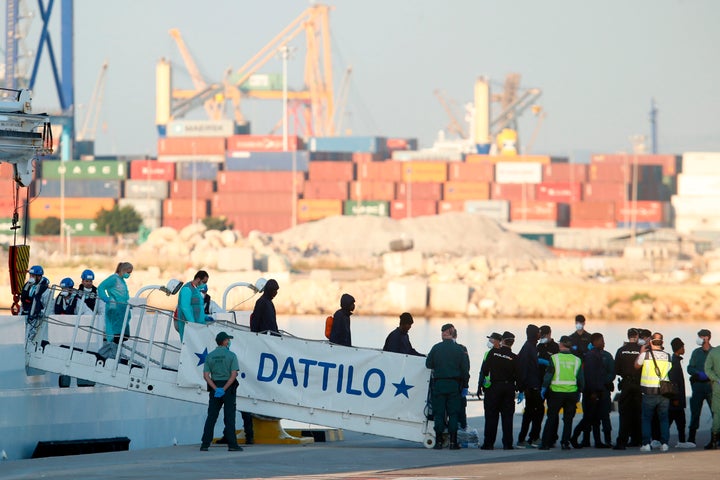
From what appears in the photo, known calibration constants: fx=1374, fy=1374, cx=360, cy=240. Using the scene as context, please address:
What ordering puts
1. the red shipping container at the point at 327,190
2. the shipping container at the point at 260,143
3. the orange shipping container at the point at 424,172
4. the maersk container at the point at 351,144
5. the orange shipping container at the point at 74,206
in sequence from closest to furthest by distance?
the orange shipping container at the point at 74,206 → the red shipping container at the point at 327,190 → the orange shipping container at the point at 424,172 → the shipping container at the point at 260,143 → the maersk container at the point at 351,144

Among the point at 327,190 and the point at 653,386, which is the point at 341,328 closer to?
the point at 653,386

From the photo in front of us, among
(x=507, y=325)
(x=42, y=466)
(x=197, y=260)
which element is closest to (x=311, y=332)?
(x=507, y=325)

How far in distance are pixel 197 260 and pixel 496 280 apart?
22354 mm

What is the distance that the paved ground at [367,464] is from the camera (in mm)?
13195

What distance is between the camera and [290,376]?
1639cm

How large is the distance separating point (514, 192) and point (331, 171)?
18891mm

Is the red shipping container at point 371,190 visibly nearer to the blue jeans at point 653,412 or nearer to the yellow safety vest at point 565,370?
the blue jeans at point 653,412

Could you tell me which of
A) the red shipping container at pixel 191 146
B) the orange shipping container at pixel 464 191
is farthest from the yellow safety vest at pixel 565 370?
the red shipping container at pixel 191 146

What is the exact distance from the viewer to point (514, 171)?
140375 millimetres

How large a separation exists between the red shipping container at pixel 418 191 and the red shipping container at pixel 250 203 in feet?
38.0

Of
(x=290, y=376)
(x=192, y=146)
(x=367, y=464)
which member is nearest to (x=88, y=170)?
(x=192, y=146)

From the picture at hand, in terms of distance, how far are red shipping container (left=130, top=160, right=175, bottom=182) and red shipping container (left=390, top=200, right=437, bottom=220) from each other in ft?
72.3

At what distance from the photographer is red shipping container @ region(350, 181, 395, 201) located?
134250 mm

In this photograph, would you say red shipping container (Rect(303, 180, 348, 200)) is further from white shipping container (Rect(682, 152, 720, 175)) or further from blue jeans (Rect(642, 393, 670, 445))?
blue jeans (Rect(642, 393, 670, 445))
